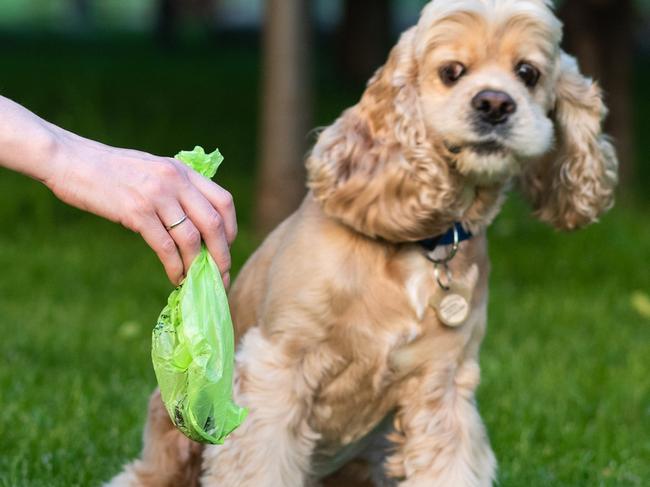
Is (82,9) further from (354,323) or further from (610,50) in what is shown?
(354,323)

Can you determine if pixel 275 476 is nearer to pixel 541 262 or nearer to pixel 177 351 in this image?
pixel 177 351

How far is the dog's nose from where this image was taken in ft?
11.5

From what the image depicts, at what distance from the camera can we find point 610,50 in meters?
10.6

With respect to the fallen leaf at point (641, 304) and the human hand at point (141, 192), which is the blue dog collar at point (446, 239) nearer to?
the human hand at point (141, 192)

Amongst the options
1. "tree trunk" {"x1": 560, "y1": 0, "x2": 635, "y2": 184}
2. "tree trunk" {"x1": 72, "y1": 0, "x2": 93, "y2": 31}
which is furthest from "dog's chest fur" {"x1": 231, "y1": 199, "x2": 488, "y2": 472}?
"tree trunk" {"x1": 72, "y1": 0, "x2": 93, "y2": 31}

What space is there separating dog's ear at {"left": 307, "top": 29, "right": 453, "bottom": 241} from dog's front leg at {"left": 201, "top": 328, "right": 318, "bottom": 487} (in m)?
0.44

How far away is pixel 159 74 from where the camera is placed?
19094 millimetres

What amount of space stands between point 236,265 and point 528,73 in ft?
15.1

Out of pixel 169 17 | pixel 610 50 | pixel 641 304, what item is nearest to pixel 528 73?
pixel 641 304

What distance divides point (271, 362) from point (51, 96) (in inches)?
444

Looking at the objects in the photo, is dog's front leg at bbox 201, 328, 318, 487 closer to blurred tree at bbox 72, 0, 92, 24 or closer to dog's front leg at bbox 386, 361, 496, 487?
dog's front leg at bbox 386, 361, 496, 487

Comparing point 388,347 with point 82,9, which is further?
point 82,9

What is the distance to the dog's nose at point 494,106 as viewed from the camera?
11.5 ft

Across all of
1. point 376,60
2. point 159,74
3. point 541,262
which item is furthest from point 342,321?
point 159,74
